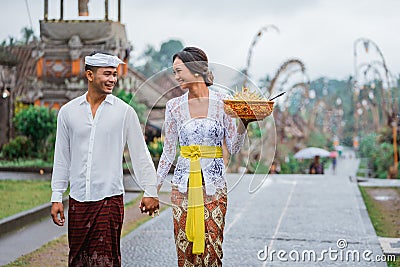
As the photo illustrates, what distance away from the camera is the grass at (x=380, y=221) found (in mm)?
9309

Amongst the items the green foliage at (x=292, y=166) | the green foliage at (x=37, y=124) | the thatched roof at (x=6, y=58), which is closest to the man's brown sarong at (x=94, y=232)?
the thatched roof at (x=6, y=58)

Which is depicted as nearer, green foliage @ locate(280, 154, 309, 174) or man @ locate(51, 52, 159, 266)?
man @ locate(51, 52, 159, 266)

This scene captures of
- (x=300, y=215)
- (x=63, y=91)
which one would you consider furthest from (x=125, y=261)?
(x=63, y=91)

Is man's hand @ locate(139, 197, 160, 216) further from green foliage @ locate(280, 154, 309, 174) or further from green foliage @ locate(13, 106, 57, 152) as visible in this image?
green foliage @ locate(280, 154, 309, 174)

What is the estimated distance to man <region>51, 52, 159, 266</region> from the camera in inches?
176

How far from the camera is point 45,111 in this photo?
20016mm

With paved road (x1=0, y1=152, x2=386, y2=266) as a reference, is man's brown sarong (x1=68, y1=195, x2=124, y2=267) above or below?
above

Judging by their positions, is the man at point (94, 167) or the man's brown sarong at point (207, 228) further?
the man's brown sarong at point (207, 228)

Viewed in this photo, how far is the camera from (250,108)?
464 centimetres

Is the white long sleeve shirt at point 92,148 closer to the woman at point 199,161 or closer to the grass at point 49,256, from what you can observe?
the woman at point 199,161

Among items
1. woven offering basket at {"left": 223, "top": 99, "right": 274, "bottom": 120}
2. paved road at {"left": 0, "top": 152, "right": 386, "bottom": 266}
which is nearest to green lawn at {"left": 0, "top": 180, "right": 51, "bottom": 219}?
paved road at {"left": 0, "top": 152, "right": 386, "bottom": 266}

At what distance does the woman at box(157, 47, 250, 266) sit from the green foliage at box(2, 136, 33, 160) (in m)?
15.9

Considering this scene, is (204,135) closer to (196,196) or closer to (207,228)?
(196,196)

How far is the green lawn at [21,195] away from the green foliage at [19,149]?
491 cm
